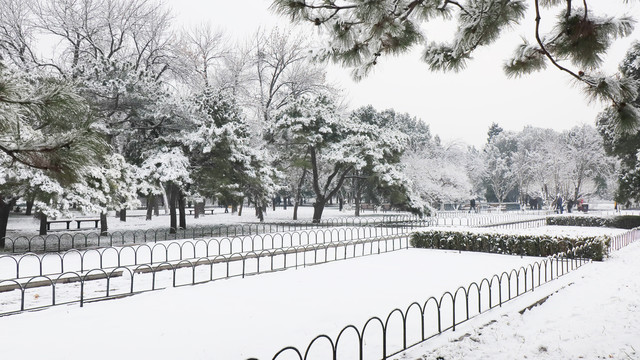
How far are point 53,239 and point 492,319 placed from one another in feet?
54.9

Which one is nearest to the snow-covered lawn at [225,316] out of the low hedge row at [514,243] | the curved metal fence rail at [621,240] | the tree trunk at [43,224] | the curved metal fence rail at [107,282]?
the curved metal fence rail at [107,282]

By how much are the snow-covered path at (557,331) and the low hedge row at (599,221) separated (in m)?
20.2

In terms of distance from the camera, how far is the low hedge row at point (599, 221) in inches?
955

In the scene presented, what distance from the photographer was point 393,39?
564 cm

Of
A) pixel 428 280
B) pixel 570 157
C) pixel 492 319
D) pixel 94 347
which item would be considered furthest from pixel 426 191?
pixel 94 347

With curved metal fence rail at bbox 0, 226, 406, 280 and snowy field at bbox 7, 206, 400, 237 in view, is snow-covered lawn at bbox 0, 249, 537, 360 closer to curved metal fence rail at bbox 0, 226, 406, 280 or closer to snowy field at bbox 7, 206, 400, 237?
curved metal fence rail at bbox 0, 226, 406, 280

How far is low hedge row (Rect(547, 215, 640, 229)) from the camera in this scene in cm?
2425

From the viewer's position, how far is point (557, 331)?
5.45 meters

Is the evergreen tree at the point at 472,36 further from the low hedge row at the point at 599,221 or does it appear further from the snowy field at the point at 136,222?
the low hedge row at the point at 599,221

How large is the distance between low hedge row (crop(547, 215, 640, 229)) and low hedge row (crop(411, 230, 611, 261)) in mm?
15479

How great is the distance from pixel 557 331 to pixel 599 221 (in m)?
24.6

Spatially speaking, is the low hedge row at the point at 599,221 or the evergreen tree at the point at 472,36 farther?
the low hedge row at the point at 599,221

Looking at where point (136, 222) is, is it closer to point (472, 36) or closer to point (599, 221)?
point (472, 36)

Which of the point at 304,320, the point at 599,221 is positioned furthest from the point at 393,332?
the point at 599,221
